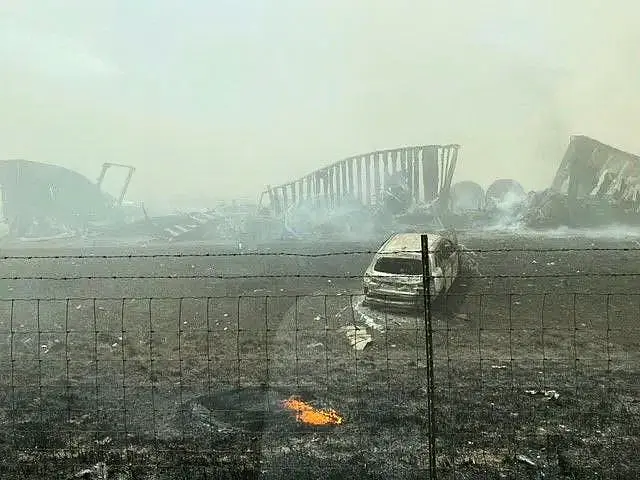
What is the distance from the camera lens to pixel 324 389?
205 inches

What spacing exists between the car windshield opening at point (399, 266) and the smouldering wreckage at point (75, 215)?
49.7 feet

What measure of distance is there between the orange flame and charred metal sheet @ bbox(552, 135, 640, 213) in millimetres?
21208

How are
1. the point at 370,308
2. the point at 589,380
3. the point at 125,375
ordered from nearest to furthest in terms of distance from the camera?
the point at 589,380
the point at 125,375
the point at 370,308

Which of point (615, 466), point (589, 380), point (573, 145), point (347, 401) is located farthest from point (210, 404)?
point (573, 145)

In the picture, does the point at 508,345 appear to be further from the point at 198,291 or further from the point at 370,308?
the point at 198,291

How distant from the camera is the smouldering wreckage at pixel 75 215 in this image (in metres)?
24.5

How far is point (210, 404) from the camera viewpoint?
4.88 meters

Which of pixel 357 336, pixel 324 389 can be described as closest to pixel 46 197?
pixel 357 336

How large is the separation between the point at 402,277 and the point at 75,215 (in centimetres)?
2555

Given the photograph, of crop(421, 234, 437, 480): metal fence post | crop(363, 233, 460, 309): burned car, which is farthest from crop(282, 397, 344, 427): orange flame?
crop(363, 233, 460, 309): burned car

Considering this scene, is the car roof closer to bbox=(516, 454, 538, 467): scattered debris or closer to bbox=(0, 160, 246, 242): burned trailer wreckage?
bbox=(516, 454, 538, 467): scattered debris

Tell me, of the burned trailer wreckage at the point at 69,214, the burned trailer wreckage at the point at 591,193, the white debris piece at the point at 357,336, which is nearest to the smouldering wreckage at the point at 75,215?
the burned trailer wreckage at the point at 69,214

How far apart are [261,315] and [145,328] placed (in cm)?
187

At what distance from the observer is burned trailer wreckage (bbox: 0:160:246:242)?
2482 centimetres
